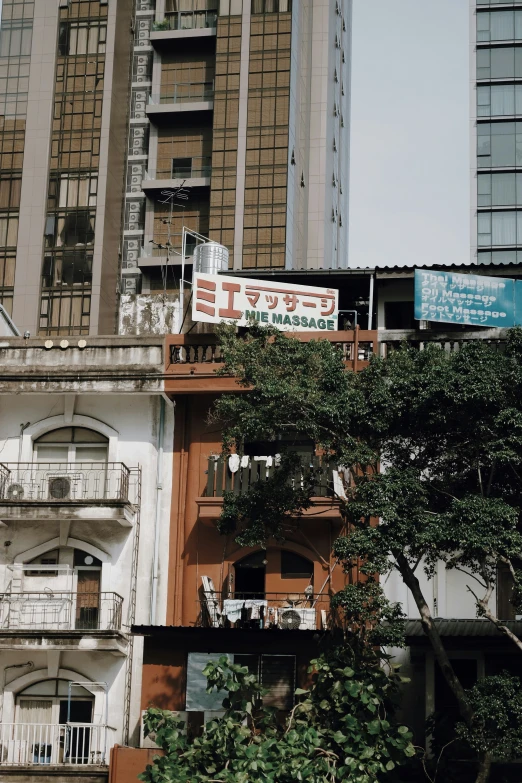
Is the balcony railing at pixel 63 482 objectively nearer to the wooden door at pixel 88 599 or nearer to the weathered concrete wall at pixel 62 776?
the wooden door at pixel 88 599

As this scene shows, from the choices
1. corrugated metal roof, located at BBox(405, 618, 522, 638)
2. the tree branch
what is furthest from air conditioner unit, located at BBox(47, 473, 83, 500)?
the tree branch

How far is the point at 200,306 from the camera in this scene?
37594 mm

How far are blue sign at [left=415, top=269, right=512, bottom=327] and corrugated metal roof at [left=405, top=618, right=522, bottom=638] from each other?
8.27m

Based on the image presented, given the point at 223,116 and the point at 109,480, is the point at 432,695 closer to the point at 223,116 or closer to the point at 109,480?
the point at 109,480

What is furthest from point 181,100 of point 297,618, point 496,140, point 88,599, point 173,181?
point 297,618

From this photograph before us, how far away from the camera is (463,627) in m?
33.9

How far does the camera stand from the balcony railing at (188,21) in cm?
7219

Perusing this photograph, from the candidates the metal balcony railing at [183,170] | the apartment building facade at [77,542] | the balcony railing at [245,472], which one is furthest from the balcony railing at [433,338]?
the metal balcony railing at [183,170]

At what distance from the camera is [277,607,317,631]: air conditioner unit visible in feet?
112

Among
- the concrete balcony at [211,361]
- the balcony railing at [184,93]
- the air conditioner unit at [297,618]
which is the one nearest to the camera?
the air conditioner unit at [297,618]

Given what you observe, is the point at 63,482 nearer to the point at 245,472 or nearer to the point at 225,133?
the point at 245,472

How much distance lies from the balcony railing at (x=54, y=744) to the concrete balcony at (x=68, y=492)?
17.3ft

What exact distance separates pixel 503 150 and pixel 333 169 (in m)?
10.1

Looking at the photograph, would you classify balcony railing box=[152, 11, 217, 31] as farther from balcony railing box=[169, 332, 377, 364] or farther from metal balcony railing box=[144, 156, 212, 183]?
balcony railing box=[169, 332, 377, 364]
